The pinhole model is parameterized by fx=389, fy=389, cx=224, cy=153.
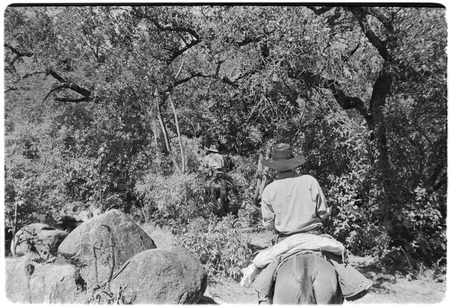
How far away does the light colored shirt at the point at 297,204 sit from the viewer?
13.2ft

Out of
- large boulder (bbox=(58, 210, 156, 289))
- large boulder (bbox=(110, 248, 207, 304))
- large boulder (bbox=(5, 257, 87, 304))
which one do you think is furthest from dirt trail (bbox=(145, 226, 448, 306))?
large boulder (bbox=(5, 257, 87, 304))

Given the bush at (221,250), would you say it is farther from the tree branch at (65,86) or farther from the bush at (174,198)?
the tree branch at (65,86)

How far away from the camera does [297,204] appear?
13.3 ft

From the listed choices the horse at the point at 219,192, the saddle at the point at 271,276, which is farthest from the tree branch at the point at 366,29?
the horse at the point at 219,192

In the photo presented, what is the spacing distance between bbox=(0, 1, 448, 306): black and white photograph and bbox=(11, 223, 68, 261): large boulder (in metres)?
0.03

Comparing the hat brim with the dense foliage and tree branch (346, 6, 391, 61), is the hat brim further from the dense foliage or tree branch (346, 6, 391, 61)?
tree branch (346, 6, 391, 61)

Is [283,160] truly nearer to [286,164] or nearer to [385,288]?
[286,164]

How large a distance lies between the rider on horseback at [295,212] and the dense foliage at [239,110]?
2.39m

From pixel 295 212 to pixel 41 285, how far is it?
3.34 m

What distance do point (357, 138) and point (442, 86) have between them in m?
1.55

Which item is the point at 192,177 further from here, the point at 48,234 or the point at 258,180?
the point at 48,234

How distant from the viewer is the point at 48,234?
267 inches

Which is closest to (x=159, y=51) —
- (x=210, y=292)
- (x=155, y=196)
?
(x=155, y=196)

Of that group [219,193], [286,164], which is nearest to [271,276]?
[286,164]
